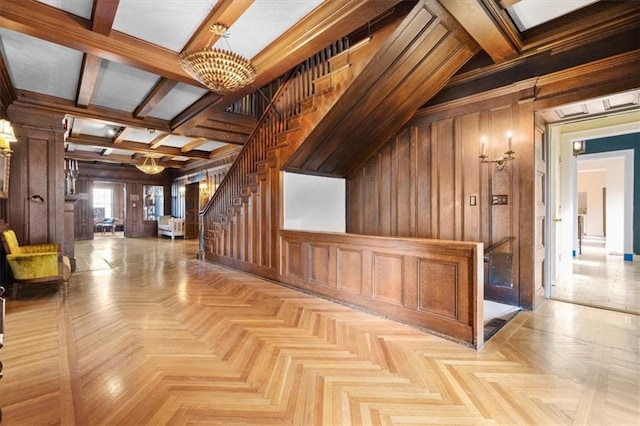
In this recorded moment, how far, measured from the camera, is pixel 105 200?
1467 cm

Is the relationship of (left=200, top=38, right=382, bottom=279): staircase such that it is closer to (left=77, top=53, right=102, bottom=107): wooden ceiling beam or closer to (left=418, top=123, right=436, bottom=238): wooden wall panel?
(left=418, top=123, right=436, bottom=238): wooden wall panel

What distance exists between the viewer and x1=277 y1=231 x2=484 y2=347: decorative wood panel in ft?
8.46

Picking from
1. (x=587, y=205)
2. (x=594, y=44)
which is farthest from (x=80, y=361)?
(x=587, y=205)

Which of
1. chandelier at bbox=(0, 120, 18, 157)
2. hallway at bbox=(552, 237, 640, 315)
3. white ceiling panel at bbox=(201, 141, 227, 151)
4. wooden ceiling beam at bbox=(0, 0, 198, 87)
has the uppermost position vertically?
white ceiling panel at bbox=(201, 141, 227, 151)

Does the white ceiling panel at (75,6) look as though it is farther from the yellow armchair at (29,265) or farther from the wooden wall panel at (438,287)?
the wooden wall panel at (438,287)

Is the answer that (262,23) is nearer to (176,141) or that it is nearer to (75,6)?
(75,6)

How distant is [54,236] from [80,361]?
13.7ft

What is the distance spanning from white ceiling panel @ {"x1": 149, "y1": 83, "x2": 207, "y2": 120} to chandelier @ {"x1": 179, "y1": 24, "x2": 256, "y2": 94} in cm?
172

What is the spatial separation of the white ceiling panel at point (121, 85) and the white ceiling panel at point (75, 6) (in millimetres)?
1143

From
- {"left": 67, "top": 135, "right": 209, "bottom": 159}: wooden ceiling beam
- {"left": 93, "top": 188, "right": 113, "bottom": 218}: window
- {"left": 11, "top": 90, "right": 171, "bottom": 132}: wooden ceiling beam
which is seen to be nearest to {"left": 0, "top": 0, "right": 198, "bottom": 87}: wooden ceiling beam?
{"left": 11, "top": 90, "right": 171, "bottom": 132}: wooden ceiling beam

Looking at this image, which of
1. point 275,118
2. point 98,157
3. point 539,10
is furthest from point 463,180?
point 98,157

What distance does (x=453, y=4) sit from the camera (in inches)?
99.8

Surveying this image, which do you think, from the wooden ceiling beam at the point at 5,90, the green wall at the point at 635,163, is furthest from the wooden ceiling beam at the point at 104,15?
the green wall at the point at 635,163

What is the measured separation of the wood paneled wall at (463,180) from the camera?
3.47 meters
